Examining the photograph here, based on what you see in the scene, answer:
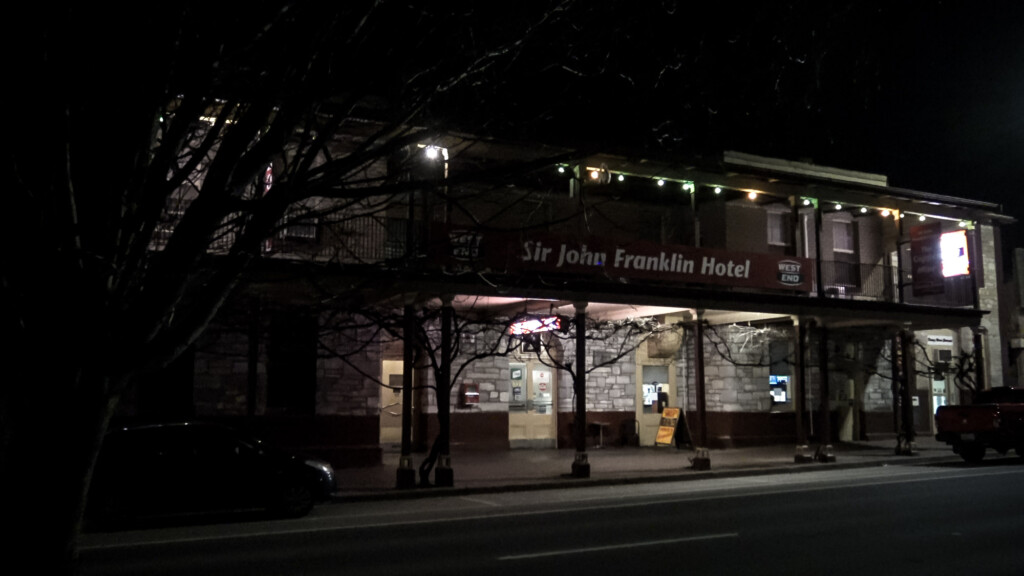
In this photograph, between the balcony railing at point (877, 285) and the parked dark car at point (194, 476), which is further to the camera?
the balcony railing at point (877, 285)

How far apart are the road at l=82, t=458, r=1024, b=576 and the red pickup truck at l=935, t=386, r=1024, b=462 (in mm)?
5059

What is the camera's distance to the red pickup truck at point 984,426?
19.5 m

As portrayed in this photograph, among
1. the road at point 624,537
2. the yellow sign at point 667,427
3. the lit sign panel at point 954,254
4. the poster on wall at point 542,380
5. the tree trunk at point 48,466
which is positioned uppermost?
the lit sign panel at point 954,254

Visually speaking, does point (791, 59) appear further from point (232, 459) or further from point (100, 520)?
point (100, 520)

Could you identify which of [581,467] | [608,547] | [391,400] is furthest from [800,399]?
[608,547]

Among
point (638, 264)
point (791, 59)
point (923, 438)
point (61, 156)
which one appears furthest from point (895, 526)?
point (923, 438)

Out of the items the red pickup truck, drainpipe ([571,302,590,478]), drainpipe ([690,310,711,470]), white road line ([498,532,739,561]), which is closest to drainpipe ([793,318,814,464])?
drainpipe ([690,310,711,470])

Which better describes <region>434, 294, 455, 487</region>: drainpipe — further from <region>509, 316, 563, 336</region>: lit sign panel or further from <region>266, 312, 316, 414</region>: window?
<region>266, 312, 316, 414</region>: window

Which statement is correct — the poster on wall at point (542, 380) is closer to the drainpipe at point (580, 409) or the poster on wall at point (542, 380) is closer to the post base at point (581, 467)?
the drainpipe at point (580, 409)

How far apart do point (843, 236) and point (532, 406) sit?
427 inches

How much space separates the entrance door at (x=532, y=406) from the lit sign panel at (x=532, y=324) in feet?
12.2

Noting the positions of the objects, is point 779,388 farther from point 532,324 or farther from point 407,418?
point 407,418

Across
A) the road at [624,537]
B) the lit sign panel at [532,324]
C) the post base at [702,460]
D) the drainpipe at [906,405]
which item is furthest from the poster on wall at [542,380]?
the drainpipe at [906,405]

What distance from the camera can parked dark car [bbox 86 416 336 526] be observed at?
11.8 m
